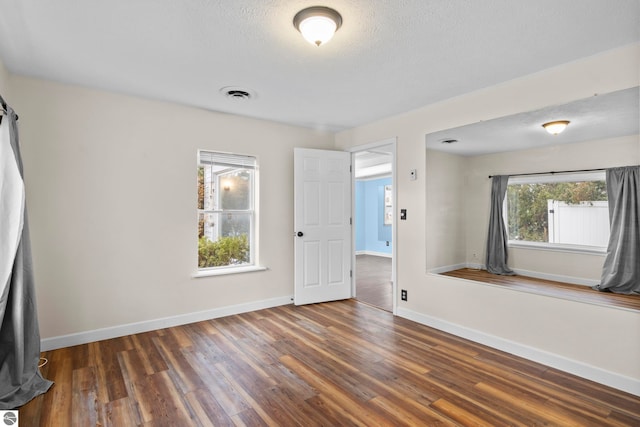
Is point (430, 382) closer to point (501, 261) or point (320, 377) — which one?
point (320, 377)

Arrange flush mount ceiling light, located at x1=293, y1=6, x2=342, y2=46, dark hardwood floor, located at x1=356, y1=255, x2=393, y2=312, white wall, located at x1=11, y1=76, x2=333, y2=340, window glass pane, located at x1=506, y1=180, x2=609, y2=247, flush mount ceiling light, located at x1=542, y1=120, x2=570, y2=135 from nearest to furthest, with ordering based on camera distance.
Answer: flush mount ceiling light, located at x1=293, y1=6, x2=342, y2=46 → window glass pane, located at x1=506, y1=180, x2=609, y2=247 → flush mount ceiling light, located at x1=542, y1=120, x2=570, y2=135 → white wall, located at x1=11, y1=76, x2=333, y2=340 → dark hardwood floor, located at x1=356, y1=255, x2=393, y2=312

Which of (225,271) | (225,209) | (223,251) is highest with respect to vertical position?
(225,209)

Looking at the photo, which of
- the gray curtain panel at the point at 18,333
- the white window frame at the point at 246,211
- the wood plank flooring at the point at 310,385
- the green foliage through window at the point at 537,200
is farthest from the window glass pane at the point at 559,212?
the gray curtain panel at the point at 18,333

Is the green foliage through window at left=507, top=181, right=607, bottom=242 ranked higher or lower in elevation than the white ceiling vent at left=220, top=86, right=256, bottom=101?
lower

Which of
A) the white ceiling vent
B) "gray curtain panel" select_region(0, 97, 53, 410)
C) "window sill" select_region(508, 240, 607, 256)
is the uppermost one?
the white ceiling vent

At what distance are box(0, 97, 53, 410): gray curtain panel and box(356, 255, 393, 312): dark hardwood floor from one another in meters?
3.47

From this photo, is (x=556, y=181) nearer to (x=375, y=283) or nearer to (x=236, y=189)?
(x=236, y=189)

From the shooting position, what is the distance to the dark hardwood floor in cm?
466

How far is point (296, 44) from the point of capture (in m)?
2.35

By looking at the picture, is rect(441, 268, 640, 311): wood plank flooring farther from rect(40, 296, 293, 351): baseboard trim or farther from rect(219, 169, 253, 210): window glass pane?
rect(219, 169, 253, 210): window glass pane

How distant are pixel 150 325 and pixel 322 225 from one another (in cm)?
235

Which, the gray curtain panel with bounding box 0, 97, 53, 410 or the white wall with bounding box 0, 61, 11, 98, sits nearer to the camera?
the gray curtain panel with bounding box 0, 97, 53, 410

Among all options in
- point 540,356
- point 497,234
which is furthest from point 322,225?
point 540,356

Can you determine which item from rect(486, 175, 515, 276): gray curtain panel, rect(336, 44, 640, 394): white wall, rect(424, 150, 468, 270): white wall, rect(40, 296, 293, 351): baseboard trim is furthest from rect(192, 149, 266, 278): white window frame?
rect(486, 175, 515, 276): gray curtain panel
